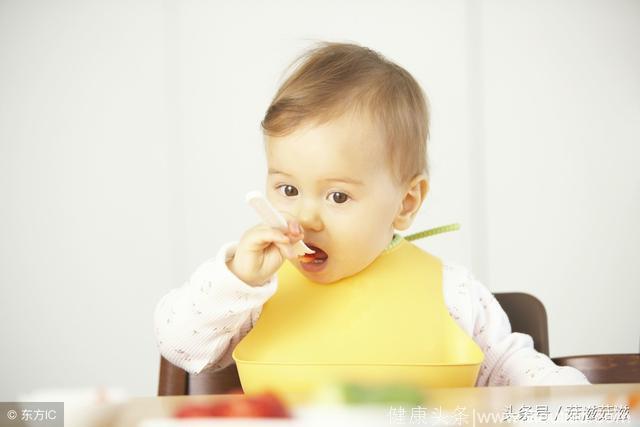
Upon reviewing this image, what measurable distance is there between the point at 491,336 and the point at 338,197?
0.31 meters

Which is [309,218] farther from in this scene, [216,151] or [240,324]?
[216,151]

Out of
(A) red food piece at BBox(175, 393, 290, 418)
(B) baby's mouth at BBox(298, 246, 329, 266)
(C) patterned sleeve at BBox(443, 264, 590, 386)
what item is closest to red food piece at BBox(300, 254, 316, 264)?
(B) baby's mouth at BBox(298, 246, 329, 266)

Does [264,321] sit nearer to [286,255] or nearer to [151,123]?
[286,255]

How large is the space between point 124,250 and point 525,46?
167 centimetres

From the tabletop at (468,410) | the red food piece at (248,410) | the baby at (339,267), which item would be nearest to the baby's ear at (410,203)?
the baby at (339,267)

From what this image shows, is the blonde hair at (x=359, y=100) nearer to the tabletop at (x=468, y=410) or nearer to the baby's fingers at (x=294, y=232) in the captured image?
the baby's fingers at (x=294, y=232)

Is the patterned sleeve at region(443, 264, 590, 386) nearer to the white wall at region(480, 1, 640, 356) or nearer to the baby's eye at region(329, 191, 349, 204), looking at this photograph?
the baby's eye at region(329, 191, 349, 204)

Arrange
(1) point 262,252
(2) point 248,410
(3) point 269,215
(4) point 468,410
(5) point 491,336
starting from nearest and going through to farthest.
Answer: (2) point 248,410 < (4) point 468,410 < (3) point 269,215 < (1) point 262,252 < (5) point 491,336

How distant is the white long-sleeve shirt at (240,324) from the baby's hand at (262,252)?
17 mm

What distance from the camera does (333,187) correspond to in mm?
1077

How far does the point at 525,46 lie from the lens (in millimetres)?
3033

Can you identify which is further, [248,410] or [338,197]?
[338,197]

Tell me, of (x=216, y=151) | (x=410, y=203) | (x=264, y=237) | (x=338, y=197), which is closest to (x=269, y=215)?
(x=264, y=237)

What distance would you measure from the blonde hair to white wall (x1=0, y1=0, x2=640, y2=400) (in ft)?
5.71
